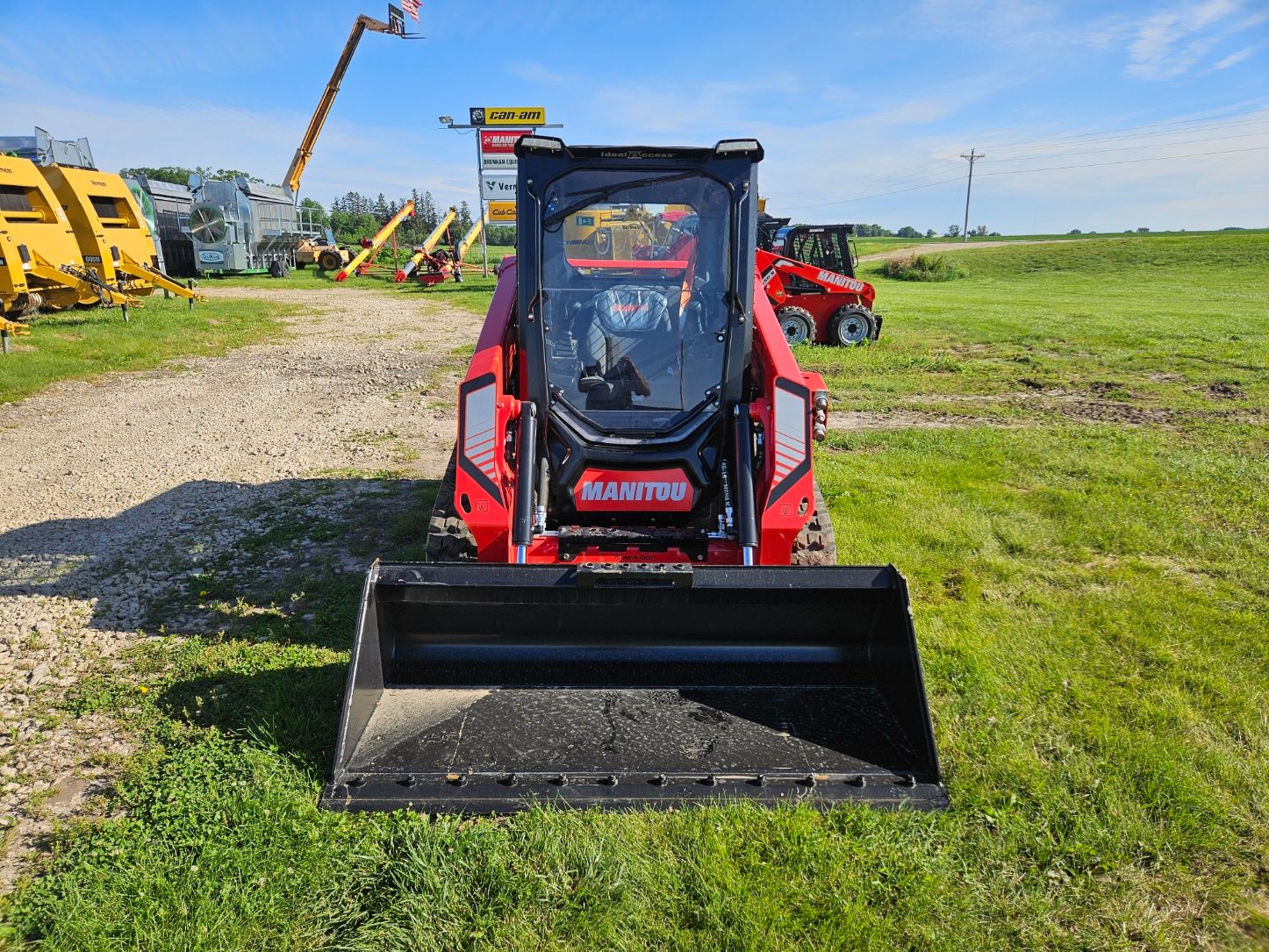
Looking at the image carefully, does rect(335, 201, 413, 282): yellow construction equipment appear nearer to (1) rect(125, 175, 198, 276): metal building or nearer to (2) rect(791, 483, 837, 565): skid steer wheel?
(1) rect(125, 175, 198, 276): metal building

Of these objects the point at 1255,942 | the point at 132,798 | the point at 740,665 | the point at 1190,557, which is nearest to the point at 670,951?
the point at 740,665

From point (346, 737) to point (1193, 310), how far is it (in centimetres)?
2372

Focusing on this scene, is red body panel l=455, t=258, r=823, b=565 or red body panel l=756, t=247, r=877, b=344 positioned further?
red body panel l=756, t=247, r=877, b=344

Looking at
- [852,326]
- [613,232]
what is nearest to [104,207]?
[852,326]

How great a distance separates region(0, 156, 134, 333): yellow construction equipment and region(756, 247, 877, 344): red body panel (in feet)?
38.9

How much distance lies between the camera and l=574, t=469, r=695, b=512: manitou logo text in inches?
158

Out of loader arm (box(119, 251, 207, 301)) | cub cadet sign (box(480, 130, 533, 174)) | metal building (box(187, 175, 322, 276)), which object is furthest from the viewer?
cub cadet sign (box(480, 130, 533, 174))

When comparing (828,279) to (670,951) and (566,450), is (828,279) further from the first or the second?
(670,951)

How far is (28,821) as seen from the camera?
2.78 metres

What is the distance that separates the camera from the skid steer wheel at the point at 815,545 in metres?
4.06

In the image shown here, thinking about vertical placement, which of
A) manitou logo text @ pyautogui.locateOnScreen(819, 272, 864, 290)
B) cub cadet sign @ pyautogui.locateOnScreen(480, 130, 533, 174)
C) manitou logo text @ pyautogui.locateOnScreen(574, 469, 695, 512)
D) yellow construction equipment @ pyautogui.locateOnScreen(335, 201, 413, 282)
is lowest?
manitou logo text @ pyautogui.locateOnScreen(574, 469, 695, 512)

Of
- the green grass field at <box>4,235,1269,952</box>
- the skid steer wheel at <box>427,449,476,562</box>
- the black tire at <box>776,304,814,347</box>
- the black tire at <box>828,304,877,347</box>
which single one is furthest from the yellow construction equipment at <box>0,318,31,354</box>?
the black tire at <box>828,304,877,347</box>

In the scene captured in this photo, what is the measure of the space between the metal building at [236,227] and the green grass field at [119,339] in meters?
9.08

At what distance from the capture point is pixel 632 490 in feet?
13.2
